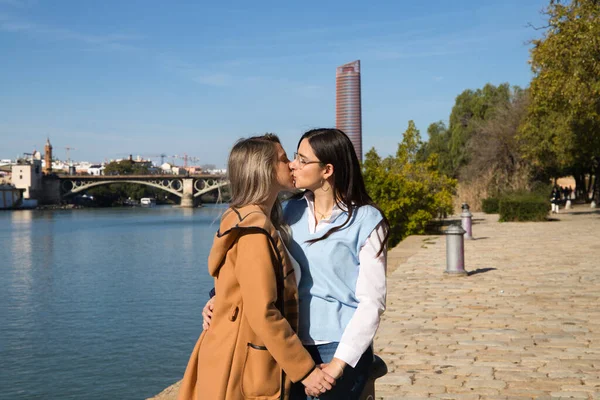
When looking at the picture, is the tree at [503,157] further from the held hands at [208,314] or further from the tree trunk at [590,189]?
the held hands at [208,314]

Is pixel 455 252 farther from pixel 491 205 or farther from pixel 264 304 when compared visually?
pixel 491 205

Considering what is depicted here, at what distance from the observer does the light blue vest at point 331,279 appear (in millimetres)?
2264

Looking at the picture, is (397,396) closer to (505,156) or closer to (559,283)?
(559,283)

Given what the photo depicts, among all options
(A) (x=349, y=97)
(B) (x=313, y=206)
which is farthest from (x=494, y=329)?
(A) (x=349, y=97)

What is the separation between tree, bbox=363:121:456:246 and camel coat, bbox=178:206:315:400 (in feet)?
47.0

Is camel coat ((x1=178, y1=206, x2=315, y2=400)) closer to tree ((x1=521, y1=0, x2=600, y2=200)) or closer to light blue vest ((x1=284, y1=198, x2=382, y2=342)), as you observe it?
light blue vest ((x1=284, y1=198, x2=382, y2=342))

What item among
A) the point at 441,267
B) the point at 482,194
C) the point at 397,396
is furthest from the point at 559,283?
the point at 482,194

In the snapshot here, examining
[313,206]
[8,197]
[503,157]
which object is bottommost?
[8,197]

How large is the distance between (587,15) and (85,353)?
14070 millimetres

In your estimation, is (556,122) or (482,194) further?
(482,194)

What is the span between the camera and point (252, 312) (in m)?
2.09

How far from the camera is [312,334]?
2264 millimetres

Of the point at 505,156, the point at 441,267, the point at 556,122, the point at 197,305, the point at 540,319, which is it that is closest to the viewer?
the point at 540,319

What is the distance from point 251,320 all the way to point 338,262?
368 mm
